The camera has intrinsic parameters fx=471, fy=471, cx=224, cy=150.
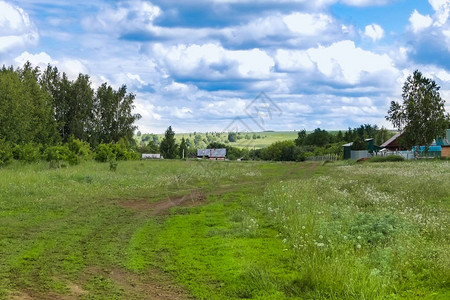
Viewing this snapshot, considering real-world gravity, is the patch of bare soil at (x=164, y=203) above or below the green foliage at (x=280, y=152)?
below

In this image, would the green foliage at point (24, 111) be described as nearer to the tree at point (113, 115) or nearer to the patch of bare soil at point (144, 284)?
the tree at point (113, 115)

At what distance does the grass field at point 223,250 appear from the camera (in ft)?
25.3

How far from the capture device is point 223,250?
417 inches

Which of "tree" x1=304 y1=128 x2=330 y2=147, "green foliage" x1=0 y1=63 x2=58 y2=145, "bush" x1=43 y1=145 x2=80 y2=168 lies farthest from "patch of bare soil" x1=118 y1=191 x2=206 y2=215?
"tree" x1=304 y1=128 x2=330 y2=147

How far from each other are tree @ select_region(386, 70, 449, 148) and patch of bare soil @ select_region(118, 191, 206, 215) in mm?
53800

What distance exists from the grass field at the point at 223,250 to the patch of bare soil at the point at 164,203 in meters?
0.12

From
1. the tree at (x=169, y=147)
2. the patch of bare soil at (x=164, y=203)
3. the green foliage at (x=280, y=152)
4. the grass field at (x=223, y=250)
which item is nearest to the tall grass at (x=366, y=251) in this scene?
the grass field at (x=223, y=250)

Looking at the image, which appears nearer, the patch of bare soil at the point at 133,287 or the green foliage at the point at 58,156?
the patch of bare soil at the point at 133,287

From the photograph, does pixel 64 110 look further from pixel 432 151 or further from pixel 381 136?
pixel 381 136

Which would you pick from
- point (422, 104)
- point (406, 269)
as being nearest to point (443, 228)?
point (406, 269)

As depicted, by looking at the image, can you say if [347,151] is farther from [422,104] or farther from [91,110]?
[91,110]

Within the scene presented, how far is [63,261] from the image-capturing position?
9.41 meters

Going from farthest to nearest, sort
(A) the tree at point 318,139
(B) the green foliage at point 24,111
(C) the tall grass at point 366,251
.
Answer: (A) the tree at point 318,139 → (B) the green foliage at point 24,111 → (C) the tall grass at point 366,251

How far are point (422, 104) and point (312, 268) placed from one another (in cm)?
6556
